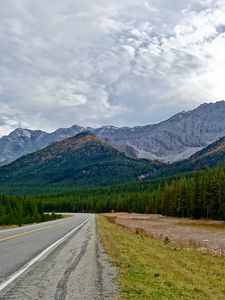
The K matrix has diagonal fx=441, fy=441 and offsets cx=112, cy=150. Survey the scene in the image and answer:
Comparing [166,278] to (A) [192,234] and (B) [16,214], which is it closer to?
(A) [192,234]

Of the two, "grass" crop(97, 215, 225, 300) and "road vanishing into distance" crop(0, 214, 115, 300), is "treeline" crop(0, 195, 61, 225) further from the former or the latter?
"grass" crop(97, 215, 225, 300)

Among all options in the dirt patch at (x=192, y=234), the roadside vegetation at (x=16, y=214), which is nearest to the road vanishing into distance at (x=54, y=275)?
the dirt patch at (x=192, y=234)

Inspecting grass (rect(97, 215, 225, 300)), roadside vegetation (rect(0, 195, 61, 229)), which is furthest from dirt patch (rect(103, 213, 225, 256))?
roadside vegetation (rect(0, 195, 61, 229))

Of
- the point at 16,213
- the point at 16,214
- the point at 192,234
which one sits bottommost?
the point at 192,234

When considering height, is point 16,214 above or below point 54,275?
above

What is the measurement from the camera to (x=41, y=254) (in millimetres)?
19734

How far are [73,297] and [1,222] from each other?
43.9 metres

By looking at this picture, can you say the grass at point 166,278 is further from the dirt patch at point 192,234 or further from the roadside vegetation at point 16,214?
the roadside vegetation at point 16,214

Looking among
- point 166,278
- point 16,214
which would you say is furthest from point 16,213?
point 166,278

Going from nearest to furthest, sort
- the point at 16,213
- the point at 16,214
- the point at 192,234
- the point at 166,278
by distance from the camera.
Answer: the point at 166,278 → the point at 192,234 → the point at 16,214 → the point at 16,213

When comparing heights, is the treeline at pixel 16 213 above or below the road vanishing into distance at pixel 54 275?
above

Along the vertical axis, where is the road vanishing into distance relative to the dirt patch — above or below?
below

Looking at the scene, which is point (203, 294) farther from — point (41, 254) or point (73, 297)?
point (41, 254)

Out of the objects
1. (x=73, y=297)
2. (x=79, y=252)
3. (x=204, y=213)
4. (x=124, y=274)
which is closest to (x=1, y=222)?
(x=79, y=252)
